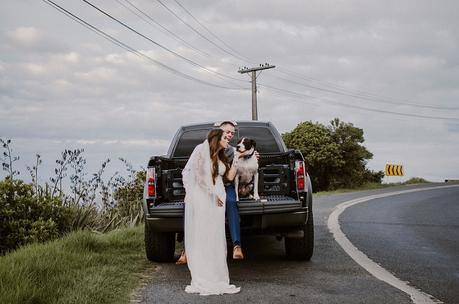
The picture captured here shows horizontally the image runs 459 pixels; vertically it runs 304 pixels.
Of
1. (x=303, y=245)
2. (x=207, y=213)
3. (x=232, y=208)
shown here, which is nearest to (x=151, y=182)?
(x=207, y=213)

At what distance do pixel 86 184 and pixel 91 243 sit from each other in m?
4.40

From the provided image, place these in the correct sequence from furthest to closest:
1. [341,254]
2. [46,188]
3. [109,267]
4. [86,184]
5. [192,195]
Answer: [86,184] → [46,188] → [341,254] → [109,267] → [192,195]

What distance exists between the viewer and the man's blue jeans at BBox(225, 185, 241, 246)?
6.28 m

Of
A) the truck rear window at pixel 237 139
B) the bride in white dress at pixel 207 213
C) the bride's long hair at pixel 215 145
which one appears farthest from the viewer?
the truck rear window at pixel 237 139

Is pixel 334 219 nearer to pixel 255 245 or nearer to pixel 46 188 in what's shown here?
pixel 255 245

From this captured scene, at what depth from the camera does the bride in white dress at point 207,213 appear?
5778mm

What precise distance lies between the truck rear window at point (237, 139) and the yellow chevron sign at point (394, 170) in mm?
31228

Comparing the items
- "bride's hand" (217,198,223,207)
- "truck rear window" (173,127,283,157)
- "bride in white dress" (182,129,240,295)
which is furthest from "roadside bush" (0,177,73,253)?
"bride's hand" (217,198,223,207)

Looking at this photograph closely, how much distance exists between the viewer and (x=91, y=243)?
803cm

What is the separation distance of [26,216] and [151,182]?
4768 millimetres

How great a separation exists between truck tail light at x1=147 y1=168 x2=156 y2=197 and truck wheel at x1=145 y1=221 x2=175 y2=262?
661mm

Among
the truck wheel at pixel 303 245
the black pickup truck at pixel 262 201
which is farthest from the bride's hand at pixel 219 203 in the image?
the truck wheel at pixel 303 245

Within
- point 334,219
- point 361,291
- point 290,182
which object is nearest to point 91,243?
point 290,182

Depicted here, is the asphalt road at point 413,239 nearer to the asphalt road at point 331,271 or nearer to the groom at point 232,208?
the asphalt road at point 331,271
